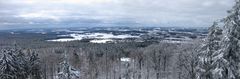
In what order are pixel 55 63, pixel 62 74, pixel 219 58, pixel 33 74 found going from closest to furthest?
pixel 219 58 < pixel 62 74 < pixel 33 74 < pixel 55 63

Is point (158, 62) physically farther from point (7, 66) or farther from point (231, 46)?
point (231, 46)

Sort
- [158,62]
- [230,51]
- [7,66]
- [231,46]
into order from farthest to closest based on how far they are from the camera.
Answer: [158,62] < [7,66] < [230,51] < [231,46]

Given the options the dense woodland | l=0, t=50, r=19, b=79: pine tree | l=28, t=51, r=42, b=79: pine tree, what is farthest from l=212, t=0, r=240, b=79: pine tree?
l=28, t=51, r=42, b=79: pine tree

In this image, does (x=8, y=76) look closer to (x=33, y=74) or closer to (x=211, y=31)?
(x=33, y=74)

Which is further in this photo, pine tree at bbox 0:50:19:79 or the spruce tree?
pine tree at bbox 0:50:19:79

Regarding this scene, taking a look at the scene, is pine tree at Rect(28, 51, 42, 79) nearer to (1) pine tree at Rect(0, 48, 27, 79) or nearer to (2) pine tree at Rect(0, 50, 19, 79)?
(1) pine tree at Rect(0, 48, 27, 79)

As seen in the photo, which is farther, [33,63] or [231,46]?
[33,63]

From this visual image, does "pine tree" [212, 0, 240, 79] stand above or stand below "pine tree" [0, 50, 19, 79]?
above

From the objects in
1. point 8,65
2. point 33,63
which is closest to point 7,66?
point 8,65

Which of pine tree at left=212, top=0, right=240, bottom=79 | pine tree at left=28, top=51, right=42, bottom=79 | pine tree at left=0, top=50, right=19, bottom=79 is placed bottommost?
pine tree at left=28, top=51, right=42, bottom=79

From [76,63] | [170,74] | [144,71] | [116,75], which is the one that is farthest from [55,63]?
[170,74]

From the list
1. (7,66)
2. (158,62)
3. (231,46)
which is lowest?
(158,62)
